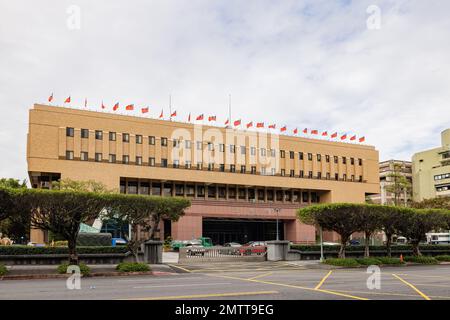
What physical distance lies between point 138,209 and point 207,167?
140ft

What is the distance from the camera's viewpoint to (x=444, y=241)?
7238 cm

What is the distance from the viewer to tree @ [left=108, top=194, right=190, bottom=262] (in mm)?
28719

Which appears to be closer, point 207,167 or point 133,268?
point 133,268

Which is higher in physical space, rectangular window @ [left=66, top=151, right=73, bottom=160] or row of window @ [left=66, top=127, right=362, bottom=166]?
row of window @ [left=66, top=127, right=362, bottom=166]

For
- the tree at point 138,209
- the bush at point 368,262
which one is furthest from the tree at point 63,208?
the bush at point 368,262

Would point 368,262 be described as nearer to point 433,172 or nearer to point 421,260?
point 421,260

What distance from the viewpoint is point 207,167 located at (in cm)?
7175

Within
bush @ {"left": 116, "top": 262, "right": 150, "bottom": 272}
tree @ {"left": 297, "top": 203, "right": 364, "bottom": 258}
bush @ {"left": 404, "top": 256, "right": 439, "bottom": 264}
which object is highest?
tree @ {"left": 297, "top": 203, "right": 364, "bottom": 258}

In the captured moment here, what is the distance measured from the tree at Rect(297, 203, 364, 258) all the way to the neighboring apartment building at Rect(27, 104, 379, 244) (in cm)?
3133

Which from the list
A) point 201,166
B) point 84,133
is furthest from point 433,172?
point 84,133

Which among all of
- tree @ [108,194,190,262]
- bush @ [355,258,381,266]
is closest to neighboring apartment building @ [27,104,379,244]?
bush @ [355,258,381,266]

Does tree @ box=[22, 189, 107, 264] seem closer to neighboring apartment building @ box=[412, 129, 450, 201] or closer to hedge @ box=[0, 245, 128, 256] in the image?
hedge @ box=[0, 245, 128, 256]
